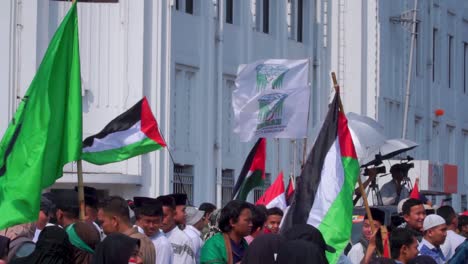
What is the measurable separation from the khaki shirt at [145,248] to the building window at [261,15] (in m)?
18.4

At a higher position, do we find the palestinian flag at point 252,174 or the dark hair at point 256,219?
the palestinian flag at point 252,174

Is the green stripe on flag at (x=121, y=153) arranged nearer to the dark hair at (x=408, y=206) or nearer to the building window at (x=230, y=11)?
the dark hair at (x=408, y=206)

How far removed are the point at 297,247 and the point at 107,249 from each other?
4.90 feet

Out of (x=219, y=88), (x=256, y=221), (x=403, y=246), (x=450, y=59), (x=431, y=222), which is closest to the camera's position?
(x=403, y=246)

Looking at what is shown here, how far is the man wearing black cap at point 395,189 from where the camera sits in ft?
69.4

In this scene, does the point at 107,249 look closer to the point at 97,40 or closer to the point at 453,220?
the point at 453,220

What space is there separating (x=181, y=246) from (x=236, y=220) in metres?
0.73

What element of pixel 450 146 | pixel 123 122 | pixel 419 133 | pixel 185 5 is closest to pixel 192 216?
pixel 123 122

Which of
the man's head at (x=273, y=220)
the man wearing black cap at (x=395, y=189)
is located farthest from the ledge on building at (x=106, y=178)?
the man's head at (x=273, y=220)

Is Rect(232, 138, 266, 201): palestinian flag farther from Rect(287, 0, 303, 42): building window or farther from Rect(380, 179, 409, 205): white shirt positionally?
Rect(287, 0, 303, 42): building window

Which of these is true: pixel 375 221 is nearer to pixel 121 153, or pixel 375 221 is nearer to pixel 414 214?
pixel 414 214

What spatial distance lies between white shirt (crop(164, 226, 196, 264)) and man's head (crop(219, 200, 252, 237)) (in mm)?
556

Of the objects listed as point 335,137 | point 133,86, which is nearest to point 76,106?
point 335,137

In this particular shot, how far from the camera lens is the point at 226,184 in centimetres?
2855
